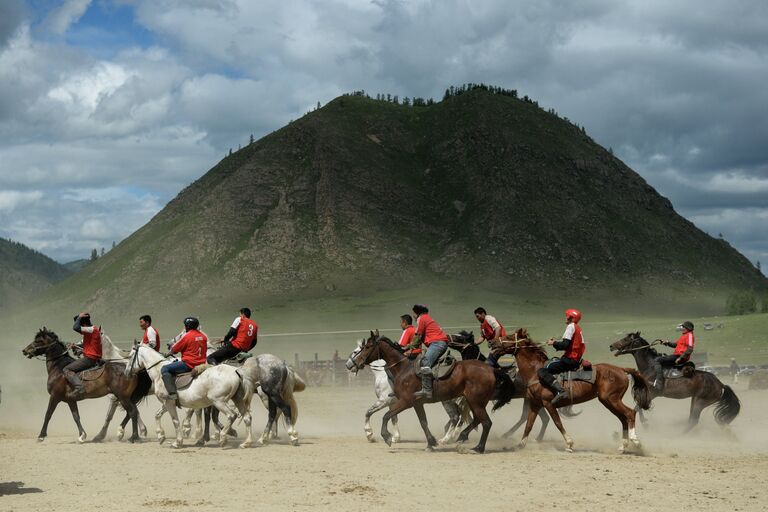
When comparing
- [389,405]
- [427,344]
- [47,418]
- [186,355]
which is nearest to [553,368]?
[427,344]

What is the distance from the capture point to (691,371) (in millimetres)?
22641

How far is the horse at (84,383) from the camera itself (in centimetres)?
2280

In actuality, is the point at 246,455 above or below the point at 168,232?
below

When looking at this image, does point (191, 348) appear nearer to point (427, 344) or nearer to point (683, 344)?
point (427, 344)

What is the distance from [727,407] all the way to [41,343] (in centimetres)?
1691

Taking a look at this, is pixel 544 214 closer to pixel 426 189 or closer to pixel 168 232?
pixel 426 189

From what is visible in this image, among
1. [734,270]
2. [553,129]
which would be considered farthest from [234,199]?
[734,270]

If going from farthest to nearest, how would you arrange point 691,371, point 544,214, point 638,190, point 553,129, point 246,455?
point 553,129 < point 638,190 < point 544,214 < point 691,371 < point 246,455

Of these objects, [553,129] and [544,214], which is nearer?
[544,214]

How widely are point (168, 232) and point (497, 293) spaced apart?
2320 inches

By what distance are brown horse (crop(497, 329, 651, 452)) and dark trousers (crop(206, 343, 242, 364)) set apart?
6472 mm

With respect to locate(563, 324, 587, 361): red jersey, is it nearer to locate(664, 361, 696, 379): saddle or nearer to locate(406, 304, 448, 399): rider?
locate(406, 304, 448, 399): rider

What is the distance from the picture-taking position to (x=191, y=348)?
21500mm

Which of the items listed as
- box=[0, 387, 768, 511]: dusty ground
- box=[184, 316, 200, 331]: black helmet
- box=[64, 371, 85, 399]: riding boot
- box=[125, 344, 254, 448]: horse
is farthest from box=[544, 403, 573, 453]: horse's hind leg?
box=[64, 371, 85, 399]: riding boot
